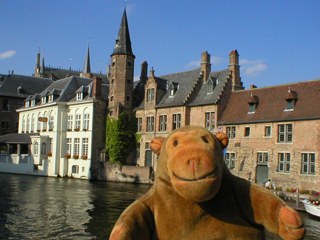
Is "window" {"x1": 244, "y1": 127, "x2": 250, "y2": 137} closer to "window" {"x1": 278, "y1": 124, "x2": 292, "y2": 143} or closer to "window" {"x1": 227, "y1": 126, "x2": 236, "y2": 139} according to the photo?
"window" {"x1": 227, "y1": 126, "x2": 236, "y2": 139}

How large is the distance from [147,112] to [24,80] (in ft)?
89.1

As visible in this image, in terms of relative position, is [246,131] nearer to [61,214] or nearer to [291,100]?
[291,100]

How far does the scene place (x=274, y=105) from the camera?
89.1ft

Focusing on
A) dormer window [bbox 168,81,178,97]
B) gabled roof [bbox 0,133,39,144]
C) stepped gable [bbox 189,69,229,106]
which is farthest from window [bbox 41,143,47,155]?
stepped gable [bbox 189,69,229,106]

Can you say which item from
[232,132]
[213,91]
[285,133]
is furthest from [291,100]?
[213,91]

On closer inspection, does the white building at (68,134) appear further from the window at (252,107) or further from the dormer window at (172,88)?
the window at (252,107)

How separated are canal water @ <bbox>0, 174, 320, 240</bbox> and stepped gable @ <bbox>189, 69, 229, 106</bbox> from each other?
1190 centimetres

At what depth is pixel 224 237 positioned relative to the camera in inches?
140

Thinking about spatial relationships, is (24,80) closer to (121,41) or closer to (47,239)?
(121,41)

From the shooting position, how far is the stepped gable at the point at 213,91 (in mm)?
31453

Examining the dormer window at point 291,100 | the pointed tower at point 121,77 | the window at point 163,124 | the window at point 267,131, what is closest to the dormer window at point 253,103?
the window at point 267,131

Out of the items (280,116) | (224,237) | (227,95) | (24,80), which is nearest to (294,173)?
(280,116)

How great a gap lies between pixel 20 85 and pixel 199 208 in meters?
55.4

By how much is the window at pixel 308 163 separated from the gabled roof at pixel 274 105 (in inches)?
98.9
